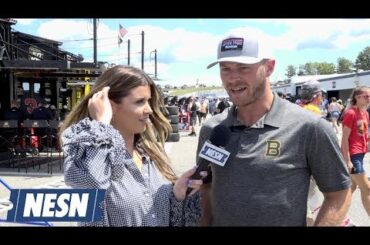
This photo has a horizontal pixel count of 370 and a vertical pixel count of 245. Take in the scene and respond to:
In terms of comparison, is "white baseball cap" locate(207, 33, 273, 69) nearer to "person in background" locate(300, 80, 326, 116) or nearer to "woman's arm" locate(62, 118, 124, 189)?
"woman's arm" locate(62, 118, 124, 189)

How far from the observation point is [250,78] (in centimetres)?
200

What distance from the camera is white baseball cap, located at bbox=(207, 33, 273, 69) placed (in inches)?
77.9

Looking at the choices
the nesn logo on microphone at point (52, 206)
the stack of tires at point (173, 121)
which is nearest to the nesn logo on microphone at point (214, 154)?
the nesn logo on microphone at point (52, 206)

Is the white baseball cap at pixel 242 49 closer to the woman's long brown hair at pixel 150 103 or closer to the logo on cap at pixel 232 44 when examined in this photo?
the logo on cap at pixel 232 44

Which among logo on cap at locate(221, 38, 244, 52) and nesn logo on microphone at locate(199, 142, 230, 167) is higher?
logo on cap at locate(221, 38, 244, 52)

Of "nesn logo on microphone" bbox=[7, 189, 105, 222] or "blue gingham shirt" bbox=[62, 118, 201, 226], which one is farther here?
"blue gingham shirt" bbox=[62, 118, 201, 226]

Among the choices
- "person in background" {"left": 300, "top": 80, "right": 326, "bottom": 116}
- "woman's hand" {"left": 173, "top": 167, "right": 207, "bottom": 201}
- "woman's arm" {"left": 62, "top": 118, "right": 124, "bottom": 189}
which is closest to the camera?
"woman's arm" {"left": 62, "top": 118, "right": 124, "bottom": 189}

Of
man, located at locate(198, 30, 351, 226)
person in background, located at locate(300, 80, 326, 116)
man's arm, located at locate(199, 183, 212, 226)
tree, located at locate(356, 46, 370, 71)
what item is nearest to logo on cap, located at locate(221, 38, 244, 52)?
man, located at locate(198, 30, 351, 226)

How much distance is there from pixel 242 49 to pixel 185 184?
0.64 metres

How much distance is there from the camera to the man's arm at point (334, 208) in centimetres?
202

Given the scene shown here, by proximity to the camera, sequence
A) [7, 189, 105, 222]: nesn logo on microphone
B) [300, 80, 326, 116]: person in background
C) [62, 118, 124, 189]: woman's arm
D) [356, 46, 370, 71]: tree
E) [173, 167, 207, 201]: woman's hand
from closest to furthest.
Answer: [7, 189, 105, 222]: nesn logo on microphone, [62, 118, 124, 189]: woman's arm, [173, 167, 207, 201]: woman's hand, [300, 80, 326, 116]: person in background, [356, 46, 370, 71]: tree

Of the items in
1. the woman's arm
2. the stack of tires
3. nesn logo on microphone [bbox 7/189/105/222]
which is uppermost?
the woman's arm
